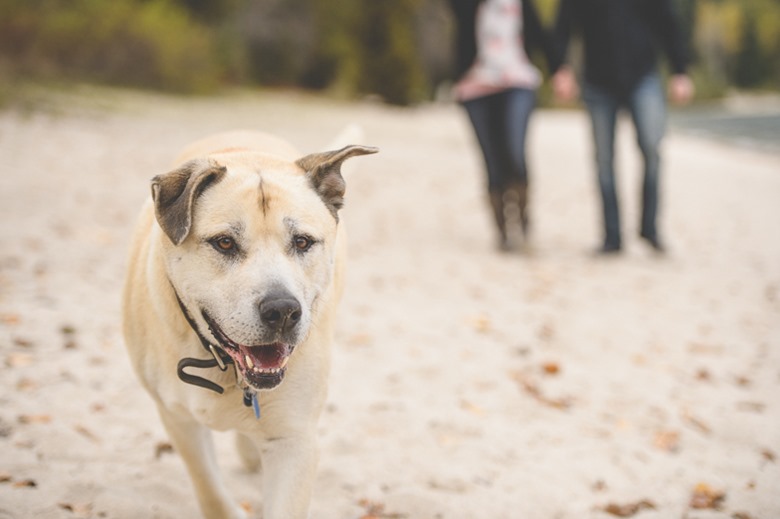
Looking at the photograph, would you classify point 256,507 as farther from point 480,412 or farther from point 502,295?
point 502,295

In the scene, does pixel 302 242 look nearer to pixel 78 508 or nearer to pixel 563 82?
pixel 78 508

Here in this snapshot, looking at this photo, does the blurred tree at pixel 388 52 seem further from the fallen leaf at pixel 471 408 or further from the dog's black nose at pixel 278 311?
the dog's black nose at pixel 278 311

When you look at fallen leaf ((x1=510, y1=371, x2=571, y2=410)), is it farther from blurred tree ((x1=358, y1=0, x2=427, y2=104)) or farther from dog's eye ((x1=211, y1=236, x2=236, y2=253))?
blurred tree ((x1=358, y1=0, x2=427, y2=104))

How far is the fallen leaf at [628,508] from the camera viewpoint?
3188 mm

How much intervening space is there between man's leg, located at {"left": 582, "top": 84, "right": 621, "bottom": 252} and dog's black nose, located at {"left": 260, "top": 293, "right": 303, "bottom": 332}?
5.53 meters

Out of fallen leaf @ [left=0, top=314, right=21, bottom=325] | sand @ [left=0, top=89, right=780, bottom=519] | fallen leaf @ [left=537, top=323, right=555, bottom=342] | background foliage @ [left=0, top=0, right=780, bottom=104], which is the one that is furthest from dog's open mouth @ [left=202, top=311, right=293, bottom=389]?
background foliage @ [left=0, top=0, right=780, bottom=104]

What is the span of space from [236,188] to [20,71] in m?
16.5

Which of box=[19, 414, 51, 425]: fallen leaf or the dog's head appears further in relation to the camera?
box=[19, 414, 51, 425]: fallen leaf

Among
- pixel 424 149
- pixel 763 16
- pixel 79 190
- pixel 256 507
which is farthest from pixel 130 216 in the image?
pixel 763 16

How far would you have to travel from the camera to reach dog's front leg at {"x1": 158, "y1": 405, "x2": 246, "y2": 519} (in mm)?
2670

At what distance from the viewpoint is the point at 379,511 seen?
303cm

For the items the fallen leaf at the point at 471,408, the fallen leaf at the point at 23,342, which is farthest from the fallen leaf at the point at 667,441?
the fallen leaf at the point at 23,342

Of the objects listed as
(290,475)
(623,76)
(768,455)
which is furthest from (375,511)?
(623,76)

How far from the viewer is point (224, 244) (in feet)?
7.77
